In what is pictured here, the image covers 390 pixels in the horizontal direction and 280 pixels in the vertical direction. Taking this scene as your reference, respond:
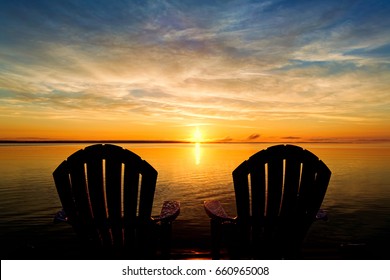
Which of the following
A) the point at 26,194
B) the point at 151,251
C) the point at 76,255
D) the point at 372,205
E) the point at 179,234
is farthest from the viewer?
the point at 26,194

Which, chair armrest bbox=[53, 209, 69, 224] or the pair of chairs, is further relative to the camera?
chair armrest bbox=[53, 209, 69, 224]

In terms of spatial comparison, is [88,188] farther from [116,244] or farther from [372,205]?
[372,205]

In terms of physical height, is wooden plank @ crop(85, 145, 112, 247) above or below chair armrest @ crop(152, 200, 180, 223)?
above

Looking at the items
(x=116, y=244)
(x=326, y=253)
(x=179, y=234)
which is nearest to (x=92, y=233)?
(x=116, y=244)

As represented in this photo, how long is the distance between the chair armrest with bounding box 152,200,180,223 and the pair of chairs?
1cm

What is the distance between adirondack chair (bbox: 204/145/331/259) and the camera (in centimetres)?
337

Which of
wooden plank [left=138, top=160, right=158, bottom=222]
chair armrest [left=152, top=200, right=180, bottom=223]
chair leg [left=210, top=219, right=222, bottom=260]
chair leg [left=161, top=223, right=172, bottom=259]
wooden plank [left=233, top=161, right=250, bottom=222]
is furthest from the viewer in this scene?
chair leg [left=210, top=219, right=222, bottom=260]

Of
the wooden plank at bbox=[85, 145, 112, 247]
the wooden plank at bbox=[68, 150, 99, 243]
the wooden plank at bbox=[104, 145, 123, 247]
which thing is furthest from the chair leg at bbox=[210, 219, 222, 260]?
the wooden plank at bbox=[68, 150, 99, 243]

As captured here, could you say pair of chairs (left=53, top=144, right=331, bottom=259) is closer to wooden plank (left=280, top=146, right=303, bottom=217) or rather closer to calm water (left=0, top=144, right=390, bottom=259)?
wooden plank (left=280, top=146, right=303, bottom=217)

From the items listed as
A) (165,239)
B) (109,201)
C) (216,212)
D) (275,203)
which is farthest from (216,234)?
(109,201)

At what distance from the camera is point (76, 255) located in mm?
4410

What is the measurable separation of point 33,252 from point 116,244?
189cm

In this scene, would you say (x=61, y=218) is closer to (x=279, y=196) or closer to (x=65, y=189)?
(x=65, y=189)

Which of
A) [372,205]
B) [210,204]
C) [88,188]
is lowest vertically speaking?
[372,205]
